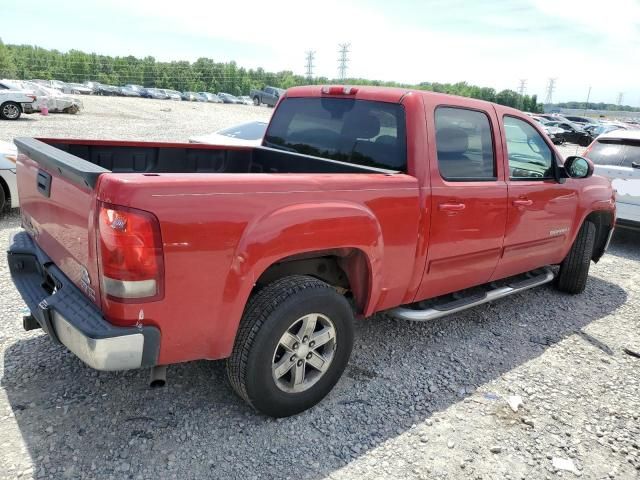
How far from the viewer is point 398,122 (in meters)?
3.29

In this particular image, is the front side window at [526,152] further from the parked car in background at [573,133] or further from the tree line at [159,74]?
the tree line at [159,74]

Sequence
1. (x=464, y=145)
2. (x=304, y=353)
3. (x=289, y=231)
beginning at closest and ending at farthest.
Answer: (x=289, y=231) → (x=304, y=353) → (x=464, y=145)

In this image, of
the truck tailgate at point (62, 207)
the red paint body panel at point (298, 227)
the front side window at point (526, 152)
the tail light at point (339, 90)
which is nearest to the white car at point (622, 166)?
the front side window at point (526, 152)

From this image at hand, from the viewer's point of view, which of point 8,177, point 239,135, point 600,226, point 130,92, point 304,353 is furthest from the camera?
point 130,92

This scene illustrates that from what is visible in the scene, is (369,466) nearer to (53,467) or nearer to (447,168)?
(53,467)

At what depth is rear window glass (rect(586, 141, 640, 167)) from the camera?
24.1 ft

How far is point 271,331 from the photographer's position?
2.58 meters

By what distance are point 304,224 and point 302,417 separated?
3.86ft

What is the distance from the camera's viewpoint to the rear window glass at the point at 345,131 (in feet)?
10.9

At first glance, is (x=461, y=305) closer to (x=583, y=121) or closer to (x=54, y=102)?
(x=54, y=102)

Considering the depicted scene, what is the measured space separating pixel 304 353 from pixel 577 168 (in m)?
3.17

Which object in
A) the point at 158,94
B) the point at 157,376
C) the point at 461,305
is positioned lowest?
the point at 157,376

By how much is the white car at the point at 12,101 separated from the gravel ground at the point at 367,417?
19.0m

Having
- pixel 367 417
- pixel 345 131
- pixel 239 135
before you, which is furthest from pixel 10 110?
pixel 367 417
